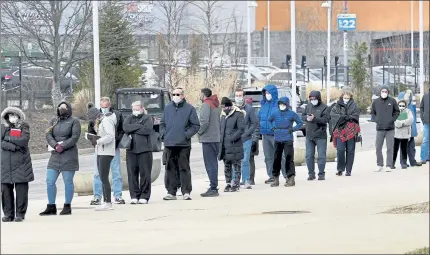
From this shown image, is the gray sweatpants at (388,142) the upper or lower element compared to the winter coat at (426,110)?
lower

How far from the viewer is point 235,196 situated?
20891 mm

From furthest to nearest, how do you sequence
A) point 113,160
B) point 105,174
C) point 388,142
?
point 388,142
point 113,160
point 105,174

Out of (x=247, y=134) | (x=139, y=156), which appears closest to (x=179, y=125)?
(x=139, y=156)

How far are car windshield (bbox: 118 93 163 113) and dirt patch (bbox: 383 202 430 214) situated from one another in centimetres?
1938

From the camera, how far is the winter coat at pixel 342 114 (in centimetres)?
2484

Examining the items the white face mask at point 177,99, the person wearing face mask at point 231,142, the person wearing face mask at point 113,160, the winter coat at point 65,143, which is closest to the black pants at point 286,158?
the person wearing face mask at point 231,142

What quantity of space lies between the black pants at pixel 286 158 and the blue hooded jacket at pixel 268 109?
0.38 m

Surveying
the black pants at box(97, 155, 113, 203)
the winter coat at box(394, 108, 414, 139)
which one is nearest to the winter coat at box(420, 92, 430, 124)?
the winter coat at box(394, 108, 414, 139)

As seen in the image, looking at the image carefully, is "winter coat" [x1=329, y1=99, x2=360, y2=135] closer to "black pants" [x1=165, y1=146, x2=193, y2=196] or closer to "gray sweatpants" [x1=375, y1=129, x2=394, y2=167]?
"gray sweatpants" [x1=375, y1=129, x2=394, y2=167]

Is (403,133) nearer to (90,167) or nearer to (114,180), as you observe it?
(90,167)

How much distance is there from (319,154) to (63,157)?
23.6 feet

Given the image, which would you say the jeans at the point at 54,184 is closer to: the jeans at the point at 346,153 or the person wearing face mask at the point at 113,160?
the person wearing face mask at the point at 113,160

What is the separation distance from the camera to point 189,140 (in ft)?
67.2

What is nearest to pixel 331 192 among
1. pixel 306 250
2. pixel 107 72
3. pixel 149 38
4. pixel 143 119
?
pixel 143 119
